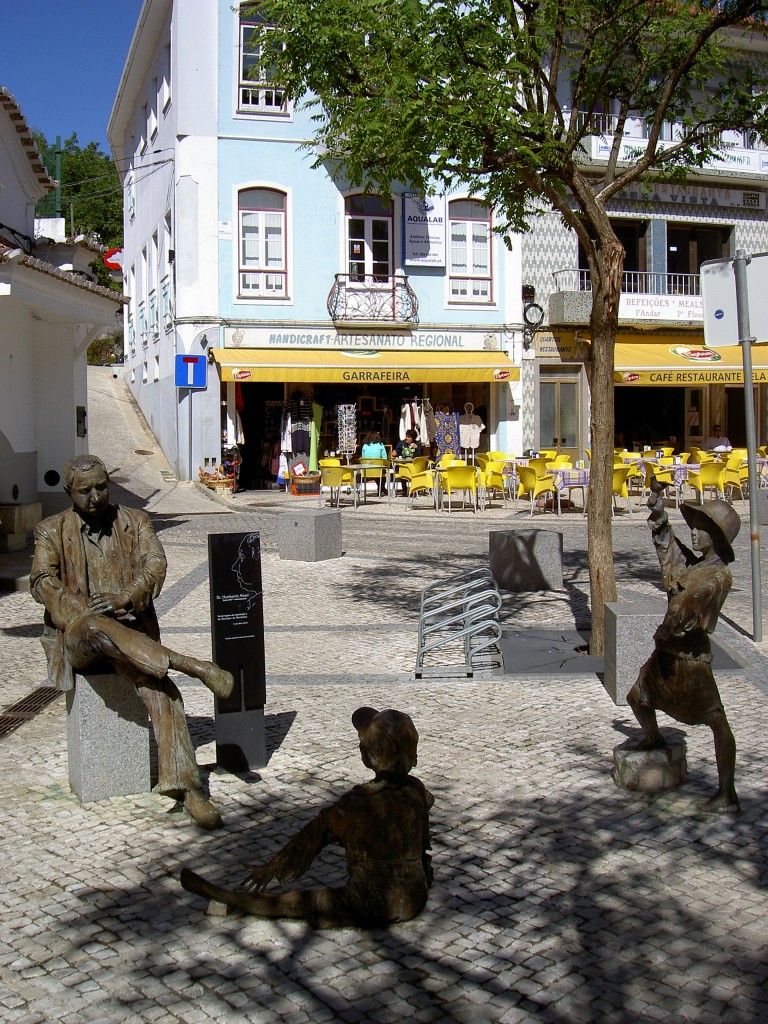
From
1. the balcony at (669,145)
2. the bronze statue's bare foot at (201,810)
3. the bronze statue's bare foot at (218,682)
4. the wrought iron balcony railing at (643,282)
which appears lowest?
the bronze statue's bare foot at (201,810)

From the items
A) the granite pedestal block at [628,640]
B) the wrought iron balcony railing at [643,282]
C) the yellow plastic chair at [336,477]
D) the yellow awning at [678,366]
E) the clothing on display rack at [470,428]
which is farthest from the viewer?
the wrought iron balcony railing at [643,282]

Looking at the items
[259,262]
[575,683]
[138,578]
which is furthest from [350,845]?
[259,262]

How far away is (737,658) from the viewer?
8.16 meters

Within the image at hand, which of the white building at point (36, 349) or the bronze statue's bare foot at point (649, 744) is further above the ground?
the white building at point (36, 349)

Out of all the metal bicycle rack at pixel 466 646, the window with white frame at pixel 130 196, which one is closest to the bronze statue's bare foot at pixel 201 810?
the metal bicycle rack at pixel 466 646

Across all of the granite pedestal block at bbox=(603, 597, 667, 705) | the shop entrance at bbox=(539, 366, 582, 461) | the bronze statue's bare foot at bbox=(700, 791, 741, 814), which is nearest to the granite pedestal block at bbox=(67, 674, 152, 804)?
the bronze statue's bare foot at bbox=(700, 791, 741, 814)

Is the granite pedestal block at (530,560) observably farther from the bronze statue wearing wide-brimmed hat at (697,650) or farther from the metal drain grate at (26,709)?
the bronze statue wearing wide-brimmed hat at (697,650)

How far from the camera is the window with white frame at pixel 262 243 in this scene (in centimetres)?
2416

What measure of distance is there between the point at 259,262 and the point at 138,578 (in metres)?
20.3

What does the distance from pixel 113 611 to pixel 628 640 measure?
3468mm

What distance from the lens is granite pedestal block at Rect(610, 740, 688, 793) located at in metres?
5.23

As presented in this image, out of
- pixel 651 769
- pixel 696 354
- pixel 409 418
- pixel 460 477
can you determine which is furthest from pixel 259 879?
pixel 696 354

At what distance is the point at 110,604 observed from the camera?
16.0ft

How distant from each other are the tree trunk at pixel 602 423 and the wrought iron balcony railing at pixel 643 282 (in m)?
18.6
